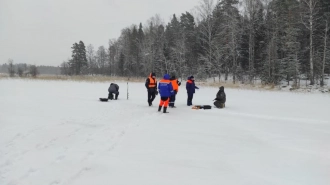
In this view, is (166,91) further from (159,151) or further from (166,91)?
(159,151)

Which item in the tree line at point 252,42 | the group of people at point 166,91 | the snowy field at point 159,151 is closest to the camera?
the snowy field at point 159,151

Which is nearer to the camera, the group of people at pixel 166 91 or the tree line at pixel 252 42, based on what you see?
the group of people at pixel 166 91

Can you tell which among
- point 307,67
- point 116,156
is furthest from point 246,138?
point 307,67

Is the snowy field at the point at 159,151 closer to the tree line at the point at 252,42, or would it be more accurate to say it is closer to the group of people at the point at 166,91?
the group of people at the point at 166,91

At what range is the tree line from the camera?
3047cm

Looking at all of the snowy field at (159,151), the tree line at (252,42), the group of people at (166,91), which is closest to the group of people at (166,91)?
the group of people at (166,91)

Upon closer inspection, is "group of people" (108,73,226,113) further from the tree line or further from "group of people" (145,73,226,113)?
the tree line

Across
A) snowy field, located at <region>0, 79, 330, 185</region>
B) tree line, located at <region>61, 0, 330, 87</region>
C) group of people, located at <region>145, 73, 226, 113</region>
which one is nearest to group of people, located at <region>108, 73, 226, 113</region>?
group of people, located at <region>145, 73, 226, 113</region>

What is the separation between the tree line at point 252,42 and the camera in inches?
1200

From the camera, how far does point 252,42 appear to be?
3731 centimetres

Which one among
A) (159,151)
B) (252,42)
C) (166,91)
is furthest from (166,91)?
(252,42)

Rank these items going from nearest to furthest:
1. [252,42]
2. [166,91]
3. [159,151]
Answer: [159,151] → [166,91] → [252,42]

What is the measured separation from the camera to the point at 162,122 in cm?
931

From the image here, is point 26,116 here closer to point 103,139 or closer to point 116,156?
point 103,139
